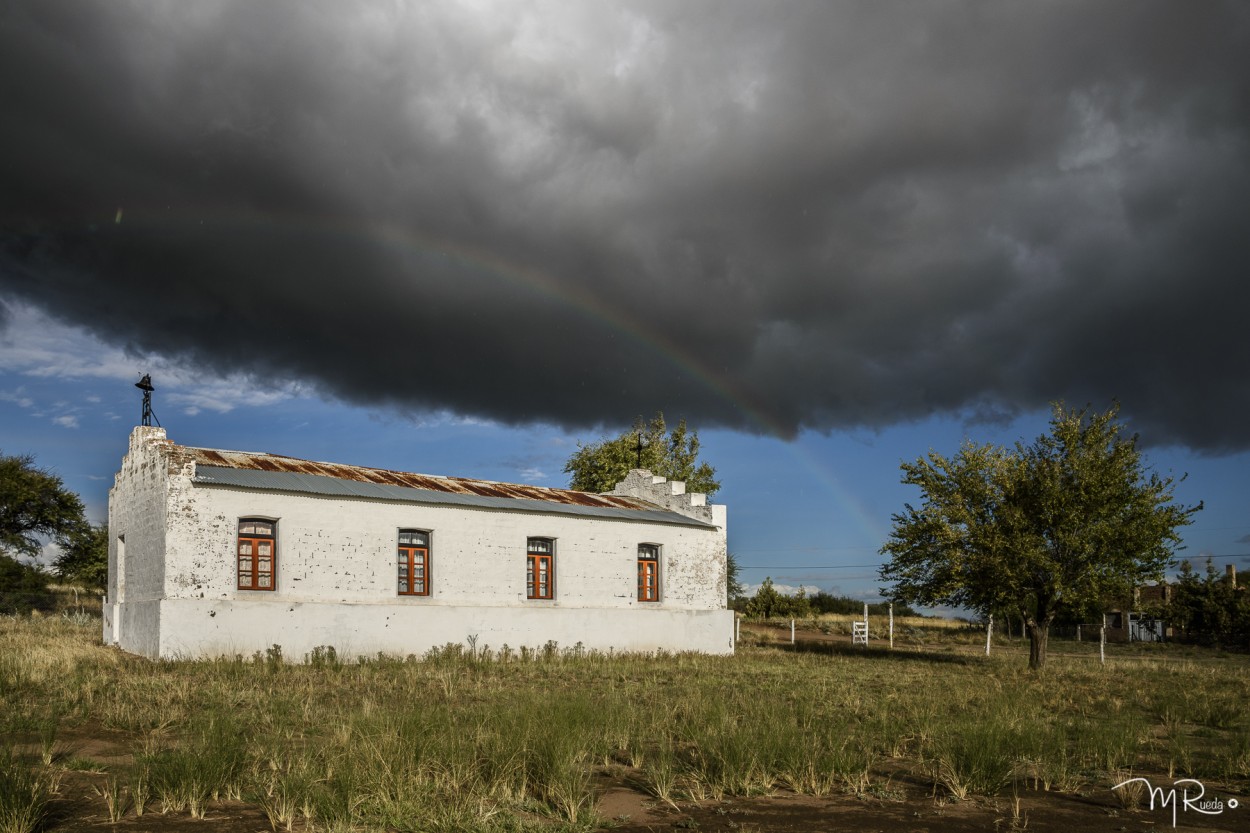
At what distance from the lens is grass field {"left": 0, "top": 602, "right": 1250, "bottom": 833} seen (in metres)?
8.77

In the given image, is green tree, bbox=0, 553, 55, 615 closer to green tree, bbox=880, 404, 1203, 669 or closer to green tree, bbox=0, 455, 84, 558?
green tree, bbox=0, 455, 84, 558

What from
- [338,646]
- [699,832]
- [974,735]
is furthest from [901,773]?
[338,646]

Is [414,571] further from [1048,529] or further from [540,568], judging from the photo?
[1048,529]

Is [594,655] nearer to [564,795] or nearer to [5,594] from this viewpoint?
[564,795]

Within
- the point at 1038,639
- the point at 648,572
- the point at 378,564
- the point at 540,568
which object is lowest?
the point at 1038,639

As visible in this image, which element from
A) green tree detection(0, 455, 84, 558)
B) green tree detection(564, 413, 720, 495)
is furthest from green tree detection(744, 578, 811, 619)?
green tree detection(0, 455, 84, 558)

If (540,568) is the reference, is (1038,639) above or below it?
below

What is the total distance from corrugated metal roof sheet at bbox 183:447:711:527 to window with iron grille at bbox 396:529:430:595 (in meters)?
1.01

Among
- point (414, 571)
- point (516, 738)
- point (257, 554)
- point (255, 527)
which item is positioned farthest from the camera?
point (414, 571)

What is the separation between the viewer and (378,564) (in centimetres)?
2420

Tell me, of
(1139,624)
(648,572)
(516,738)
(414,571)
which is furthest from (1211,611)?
(516,738)

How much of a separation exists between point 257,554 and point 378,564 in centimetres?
296

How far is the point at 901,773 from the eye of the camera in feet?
35.7

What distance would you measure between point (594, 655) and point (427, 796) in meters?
18.1
